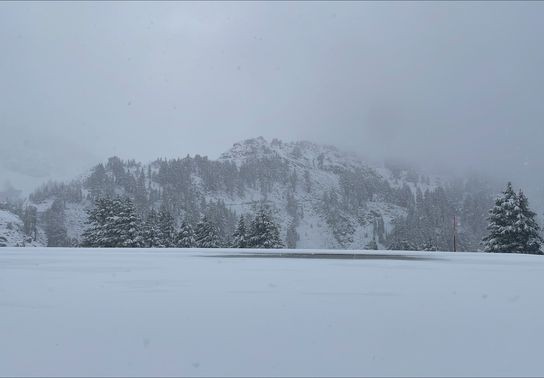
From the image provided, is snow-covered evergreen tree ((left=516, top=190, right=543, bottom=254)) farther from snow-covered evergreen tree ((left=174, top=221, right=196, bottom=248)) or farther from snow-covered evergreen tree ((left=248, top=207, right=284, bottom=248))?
snow-covered evergreen tree ((left=174, top=221, right=196, bottom=248))

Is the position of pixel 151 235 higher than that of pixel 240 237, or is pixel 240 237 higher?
pixel 151 235

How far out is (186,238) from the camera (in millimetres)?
59500

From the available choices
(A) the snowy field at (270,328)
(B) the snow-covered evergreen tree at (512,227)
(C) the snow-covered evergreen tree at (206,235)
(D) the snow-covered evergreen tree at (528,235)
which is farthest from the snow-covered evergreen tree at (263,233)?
(A) the snowy field at (270,328)

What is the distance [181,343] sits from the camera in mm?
6457

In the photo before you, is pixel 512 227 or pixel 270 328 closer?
pixel 270 328

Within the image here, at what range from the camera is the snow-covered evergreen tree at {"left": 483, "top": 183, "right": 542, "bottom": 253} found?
4016 centimetres

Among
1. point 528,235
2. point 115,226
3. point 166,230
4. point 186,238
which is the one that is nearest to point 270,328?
point 528,235

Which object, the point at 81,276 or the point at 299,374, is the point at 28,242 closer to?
the point at 81,276

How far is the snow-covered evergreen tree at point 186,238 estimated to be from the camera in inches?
2327

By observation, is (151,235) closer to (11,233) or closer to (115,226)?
(115,226)

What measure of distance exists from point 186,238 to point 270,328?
5369cm

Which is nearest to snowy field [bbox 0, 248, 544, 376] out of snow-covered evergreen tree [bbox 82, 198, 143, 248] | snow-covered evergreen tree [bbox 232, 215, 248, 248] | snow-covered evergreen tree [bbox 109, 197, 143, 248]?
snow-covered evergreen tree [bbox 232, 215, 248, 248]

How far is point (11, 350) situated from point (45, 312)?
2.37 m

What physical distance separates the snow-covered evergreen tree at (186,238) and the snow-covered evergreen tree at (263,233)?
28.7ft
